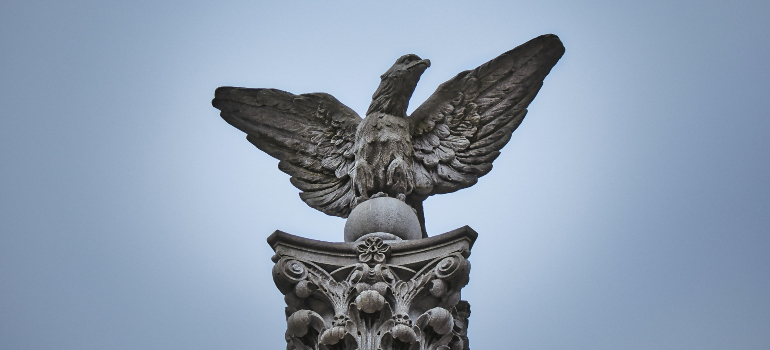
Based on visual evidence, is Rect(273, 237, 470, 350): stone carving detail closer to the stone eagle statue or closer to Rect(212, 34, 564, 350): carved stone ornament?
Rect(212, 34, 564, 350): carved stone ornament

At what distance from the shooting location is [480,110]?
35.4 feet

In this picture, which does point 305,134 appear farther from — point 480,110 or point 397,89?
point 480,110

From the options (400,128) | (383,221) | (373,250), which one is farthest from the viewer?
(400,128)

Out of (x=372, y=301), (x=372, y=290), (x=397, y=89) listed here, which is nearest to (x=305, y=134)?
(x=397, y=89)

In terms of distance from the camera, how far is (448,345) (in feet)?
25.3

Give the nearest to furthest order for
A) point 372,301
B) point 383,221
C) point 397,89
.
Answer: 1. point 372,301
2. point 383,221
3. point 397,89

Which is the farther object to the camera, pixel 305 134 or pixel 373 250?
pixel 305 134

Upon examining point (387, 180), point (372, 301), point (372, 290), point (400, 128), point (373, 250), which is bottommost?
point (372, 301)

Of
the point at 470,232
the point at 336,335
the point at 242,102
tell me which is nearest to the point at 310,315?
the point at 336,335

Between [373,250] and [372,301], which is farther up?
[373,250]

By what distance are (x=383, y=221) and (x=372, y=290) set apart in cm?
123

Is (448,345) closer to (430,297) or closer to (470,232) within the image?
(430,297)

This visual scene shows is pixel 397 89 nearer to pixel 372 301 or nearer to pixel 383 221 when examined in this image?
pixel 383 221

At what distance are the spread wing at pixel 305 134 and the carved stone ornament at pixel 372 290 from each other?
93.7 inches
